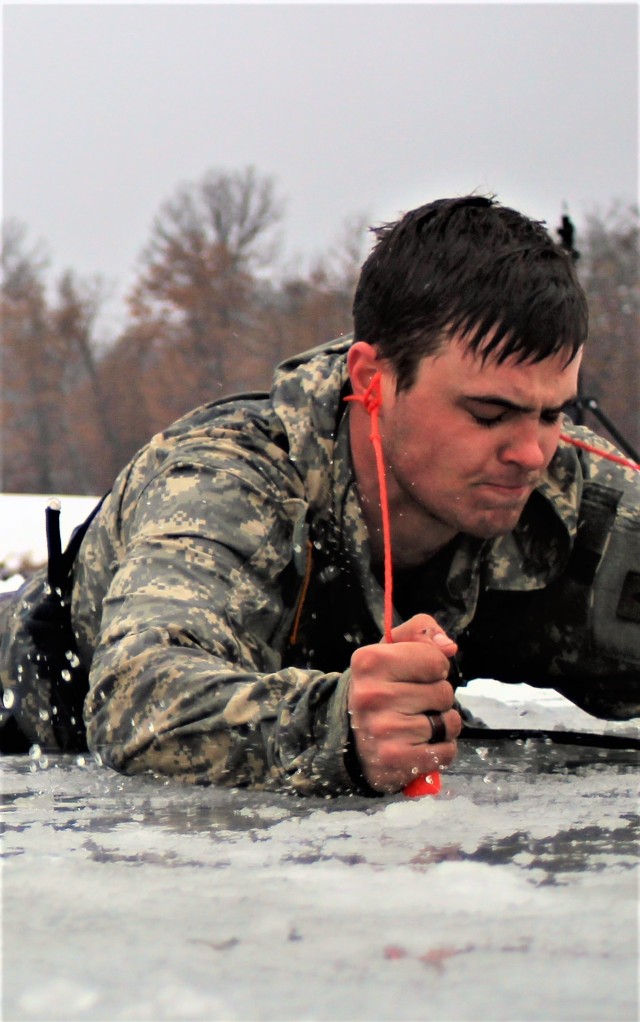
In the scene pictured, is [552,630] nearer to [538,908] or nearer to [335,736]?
[335,736]

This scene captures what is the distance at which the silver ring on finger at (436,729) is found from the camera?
208 centimetres

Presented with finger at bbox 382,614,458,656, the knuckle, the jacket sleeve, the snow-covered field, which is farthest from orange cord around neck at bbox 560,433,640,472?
the knuckle

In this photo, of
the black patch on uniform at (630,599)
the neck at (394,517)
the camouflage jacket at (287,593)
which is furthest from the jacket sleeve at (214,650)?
the black patch on uniform at (630,599)

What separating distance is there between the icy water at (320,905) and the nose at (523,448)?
1.96ft

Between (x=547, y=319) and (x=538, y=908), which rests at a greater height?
(x=547, y=319)

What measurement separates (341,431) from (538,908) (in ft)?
4.87

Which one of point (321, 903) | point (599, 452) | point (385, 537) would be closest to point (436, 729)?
point (385, 537)

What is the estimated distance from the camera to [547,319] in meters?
2.57

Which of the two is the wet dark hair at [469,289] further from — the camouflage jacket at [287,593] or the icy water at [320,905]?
the icy water at [320,905]

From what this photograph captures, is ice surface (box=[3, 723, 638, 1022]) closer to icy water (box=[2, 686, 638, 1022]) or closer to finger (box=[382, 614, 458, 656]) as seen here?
icy water (box=[2, 686, 638, 1022])

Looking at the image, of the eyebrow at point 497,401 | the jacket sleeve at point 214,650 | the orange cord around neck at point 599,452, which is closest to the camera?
the jacket sleeve at point 214,650

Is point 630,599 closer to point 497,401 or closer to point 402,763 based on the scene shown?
point 497,401

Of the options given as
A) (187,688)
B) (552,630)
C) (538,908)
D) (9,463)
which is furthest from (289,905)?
(9,463)

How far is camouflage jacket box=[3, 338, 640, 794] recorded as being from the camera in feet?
7.19
